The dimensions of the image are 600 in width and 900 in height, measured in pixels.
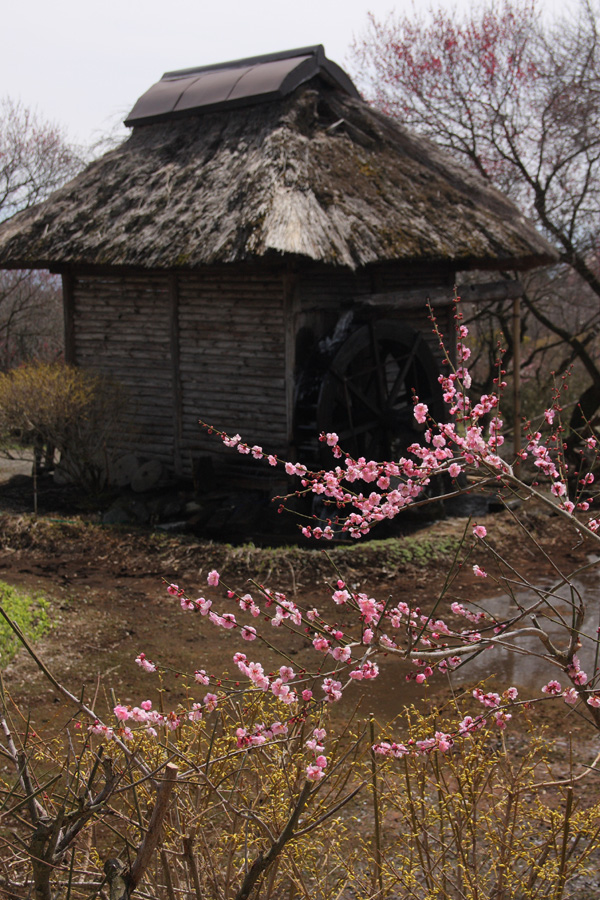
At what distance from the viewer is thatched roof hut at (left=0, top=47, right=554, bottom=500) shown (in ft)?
30.2

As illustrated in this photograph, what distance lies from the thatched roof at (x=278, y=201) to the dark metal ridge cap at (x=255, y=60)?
34cm

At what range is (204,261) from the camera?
8805mm

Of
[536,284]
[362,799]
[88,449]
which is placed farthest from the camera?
[536,284]

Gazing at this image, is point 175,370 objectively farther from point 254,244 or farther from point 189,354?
point 254,244

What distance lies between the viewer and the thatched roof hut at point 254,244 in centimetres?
920

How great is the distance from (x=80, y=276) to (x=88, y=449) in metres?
2.65

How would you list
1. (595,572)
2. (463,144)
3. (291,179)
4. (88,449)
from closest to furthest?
(595,572), (291,179), (88,449), (463,144)

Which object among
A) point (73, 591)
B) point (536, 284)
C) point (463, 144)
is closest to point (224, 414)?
point (73, 591)

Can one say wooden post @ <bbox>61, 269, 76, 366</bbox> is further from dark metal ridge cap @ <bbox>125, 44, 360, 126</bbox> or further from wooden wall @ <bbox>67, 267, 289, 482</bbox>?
dark metal ridge cap @ <bbox>125, 44, 360, 126</bbox>

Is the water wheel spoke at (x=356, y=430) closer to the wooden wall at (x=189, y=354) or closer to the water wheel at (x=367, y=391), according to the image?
the water wheel at (x=367, y=391)

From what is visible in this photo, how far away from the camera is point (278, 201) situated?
870 centimetres

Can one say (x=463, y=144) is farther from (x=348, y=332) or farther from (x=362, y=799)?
(x=362, y=799)

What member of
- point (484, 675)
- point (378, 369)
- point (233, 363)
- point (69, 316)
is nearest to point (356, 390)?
point (378, 369)

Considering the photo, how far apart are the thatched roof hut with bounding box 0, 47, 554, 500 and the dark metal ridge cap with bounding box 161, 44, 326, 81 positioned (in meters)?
0.05
